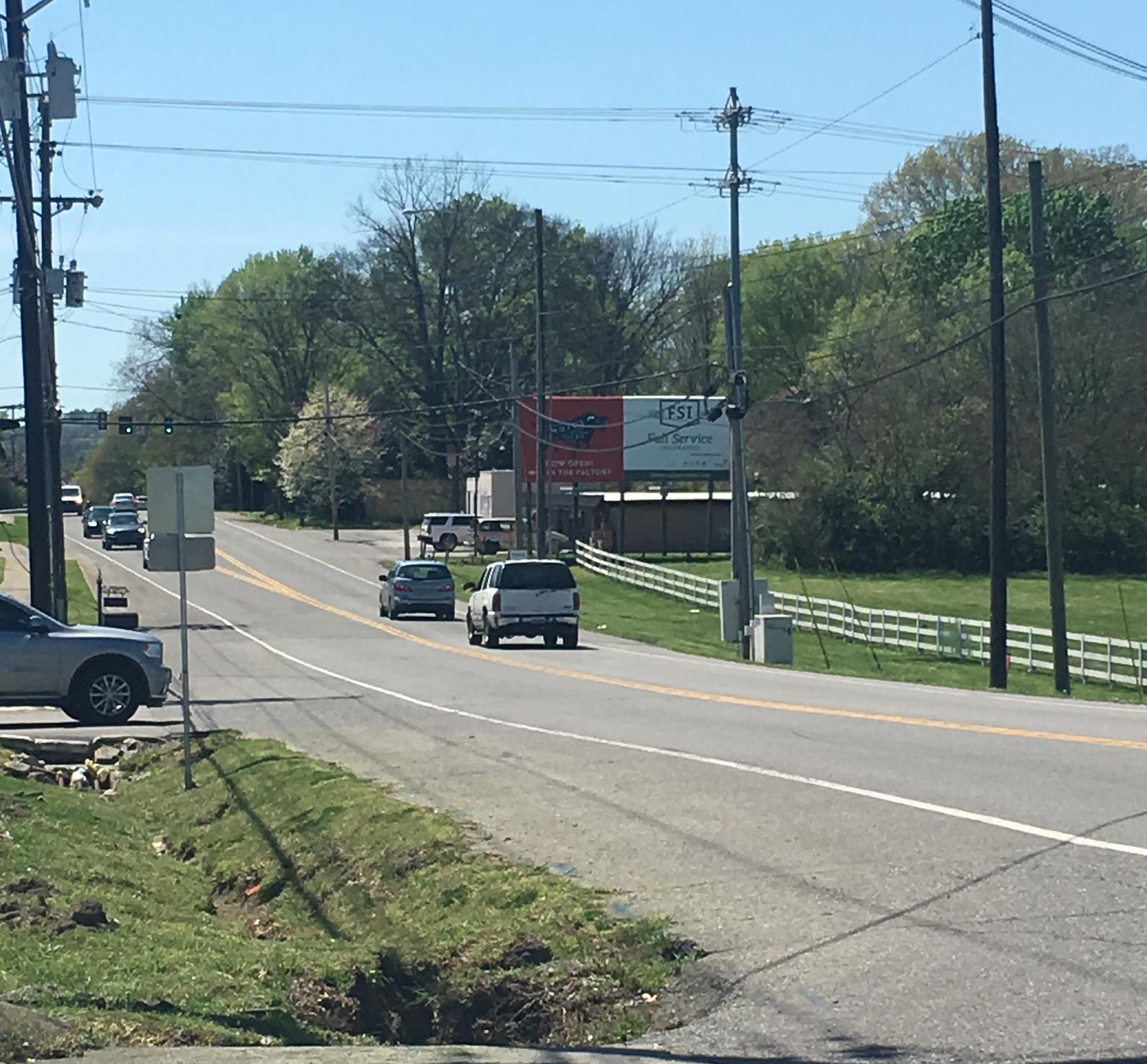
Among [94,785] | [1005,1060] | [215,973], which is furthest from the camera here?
[94,785]

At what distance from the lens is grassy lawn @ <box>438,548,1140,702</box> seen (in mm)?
33531

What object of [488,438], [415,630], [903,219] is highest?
[903,219]

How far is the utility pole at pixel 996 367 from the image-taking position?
104 ft

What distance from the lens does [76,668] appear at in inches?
872

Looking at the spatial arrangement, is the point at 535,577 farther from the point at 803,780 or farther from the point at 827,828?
the point at 827,828

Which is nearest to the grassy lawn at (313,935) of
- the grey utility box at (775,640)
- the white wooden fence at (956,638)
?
the grey utility box at (775,640)

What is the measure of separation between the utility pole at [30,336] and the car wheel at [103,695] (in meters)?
8.33

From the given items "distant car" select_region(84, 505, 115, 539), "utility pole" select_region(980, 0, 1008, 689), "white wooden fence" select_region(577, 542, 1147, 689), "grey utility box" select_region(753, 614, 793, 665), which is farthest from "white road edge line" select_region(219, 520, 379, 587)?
"utility pole" select_region(980, 0, 1008, 689)

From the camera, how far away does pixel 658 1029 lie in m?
7.13

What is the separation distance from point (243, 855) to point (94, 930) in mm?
3999

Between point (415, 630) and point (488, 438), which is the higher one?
point (488, 438)

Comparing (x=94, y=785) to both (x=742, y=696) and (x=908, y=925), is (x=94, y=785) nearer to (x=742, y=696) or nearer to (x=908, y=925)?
(x=742, y=696)

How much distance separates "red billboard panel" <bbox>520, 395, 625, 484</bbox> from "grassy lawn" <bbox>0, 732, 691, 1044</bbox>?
64.0 m

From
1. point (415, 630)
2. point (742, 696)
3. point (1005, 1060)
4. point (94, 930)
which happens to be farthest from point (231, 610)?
point (1005, 1060)
